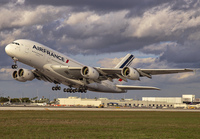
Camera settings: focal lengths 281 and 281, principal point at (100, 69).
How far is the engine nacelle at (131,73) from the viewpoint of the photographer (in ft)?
178

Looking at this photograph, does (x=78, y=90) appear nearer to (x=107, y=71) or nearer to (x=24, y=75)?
(x=107, y=71)

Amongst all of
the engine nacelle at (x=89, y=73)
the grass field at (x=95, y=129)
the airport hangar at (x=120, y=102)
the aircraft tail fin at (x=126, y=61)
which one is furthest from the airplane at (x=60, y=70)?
the airport hangar at (x=120, y=102)

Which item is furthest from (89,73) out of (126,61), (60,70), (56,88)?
(126,61)

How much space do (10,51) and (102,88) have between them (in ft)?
88.6

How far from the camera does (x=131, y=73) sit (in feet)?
178

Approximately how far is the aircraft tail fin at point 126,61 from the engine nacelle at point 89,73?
20376mm

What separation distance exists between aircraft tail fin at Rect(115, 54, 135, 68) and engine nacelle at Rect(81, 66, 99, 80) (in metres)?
20.4

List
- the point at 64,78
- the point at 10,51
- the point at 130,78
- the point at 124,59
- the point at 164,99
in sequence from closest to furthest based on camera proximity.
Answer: the point at 10,51
the point at 130,78
the point at 64,78
the point at 124,59
the point at 164,99

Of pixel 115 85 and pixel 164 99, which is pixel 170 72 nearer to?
pixel 115 85

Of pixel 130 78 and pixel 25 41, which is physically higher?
pixel 25 41

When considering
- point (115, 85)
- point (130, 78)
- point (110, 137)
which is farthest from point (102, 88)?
point (110, 137)

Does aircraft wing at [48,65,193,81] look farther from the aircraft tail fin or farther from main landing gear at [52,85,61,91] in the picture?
the aircraft tail fin

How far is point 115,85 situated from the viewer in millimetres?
75062

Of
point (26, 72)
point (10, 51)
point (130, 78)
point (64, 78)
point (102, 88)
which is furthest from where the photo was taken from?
point (102, 88)
